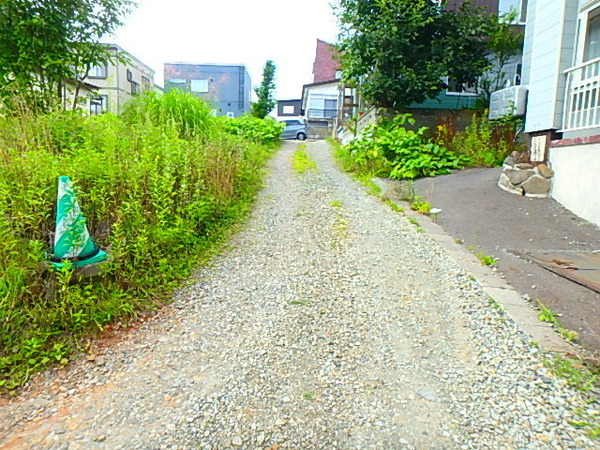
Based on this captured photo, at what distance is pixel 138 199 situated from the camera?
370cm

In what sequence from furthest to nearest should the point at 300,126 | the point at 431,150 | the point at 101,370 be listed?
the point at 300,126, the point at 431,150, the point at 101,370

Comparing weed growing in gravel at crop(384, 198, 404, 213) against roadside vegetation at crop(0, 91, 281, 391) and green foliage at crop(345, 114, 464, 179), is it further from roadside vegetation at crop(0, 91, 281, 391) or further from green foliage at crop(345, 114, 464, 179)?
roadside vegetation at crop(0, 91, 281, 391)

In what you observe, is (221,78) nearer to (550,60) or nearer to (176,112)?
(176,112)

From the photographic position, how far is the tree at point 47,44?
5230 mm

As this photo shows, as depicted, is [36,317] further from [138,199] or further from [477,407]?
[477,407]

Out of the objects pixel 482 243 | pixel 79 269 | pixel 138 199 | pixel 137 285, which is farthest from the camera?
pixel 482 243

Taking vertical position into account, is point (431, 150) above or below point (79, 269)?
above

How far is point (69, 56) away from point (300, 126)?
64.5 ft

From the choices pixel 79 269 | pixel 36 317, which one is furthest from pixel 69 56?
pixel 36 317

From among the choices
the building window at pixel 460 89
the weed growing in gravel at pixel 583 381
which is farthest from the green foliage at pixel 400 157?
the weed growing in gravel at pixel 583 381

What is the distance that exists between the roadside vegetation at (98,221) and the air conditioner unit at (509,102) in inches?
230

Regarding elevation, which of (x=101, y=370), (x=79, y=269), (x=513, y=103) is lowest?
(x=101, y=370)

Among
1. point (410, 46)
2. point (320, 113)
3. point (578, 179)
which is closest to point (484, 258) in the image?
point (578, 179)

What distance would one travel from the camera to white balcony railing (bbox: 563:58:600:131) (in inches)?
213
